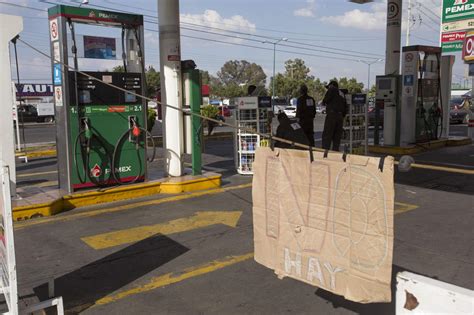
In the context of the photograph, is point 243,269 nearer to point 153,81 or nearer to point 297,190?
point 297,190

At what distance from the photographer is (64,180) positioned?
7.29 m

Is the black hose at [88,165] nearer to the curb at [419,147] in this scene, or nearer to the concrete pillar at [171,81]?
the concrete pillar at [171,81]

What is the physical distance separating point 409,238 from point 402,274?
3418 millimetres

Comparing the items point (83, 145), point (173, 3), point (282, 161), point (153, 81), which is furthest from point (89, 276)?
point (153, 81)

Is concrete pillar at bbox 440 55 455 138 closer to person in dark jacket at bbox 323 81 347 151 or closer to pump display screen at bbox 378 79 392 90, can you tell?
pump display screen at bbox 378 79 392 90

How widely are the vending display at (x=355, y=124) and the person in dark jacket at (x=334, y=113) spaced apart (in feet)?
1.54

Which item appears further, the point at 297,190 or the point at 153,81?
the point at 153,81

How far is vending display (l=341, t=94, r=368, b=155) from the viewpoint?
11.5 metres

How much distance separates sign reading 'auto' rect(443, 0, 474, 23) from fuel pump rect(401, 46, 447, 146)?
520 inches

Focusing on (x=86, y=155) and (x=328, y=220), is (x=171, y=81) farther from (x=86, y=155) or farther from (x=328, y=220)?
(x=328, y=220)

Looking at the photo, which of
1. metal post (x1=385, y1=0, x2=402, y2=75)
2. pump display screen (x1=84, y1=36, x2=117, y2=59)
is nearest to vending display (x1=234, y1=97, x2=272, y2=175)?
pump display screen (x1=84, y1=36, x2=117, y2=59)

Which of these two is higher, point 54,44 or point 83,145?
point 54,44

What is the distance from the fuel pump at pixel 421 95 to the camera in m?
12.7

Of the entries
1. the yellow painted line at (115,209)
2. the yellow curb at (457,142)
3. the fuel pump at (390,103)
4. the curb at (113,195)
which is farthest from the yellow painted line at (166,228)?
the yellow curb at (457,142)
